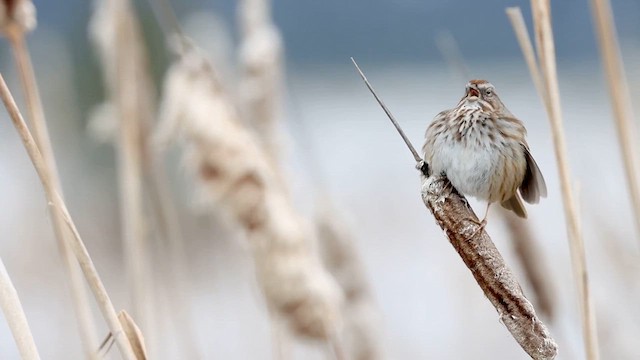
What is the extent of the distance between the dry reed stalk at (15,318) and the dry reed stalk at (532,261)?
25.4 inches

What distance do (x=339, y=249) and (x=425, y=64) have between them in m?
7.10

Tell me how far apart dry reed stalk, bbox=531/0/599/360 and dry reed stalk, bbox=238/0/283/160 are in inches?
24.3

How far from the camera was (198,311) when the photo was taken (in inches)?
152

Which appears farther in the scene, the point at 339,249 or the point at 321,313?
the point at 339,249

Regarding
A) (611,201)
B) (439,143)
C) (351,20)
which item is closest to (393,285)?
(611,201)

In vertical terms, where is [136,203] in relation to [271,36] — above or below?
below

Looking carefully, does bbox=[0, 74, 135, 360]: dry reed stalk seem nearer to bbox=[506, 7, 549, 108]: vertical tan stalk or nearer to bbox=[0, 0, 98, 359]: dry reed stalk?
→ bbox=[0, 0, 98, 359]: dry reed stalk

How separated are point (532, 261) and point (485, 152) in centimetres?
38

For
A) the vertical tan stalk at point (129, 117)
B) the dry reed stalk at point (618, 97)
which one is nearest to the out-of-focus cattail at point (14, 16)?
the vertical tan stalk at point (129, 117)


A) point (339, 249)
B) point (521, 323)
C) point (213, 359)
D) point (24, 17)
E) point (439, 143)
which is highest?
point (213, 359)

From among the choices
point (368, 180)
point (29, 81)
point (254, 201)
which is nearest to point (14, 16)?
point (29, 81)

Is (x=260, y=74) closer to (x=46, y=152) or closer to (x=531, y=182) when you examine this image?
(x=46, y=152)

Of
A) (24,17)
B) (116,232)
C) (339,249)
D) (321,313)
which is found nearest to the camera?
(24,17)

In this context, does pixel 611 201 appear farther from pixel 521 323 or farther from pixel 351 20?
pixel 351 20
